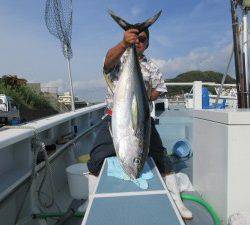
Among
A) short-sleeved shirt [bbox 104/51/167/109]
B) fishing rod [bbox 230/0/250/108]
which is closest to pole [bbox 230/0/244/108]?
fishing rod [bbox 230/0/250/108]

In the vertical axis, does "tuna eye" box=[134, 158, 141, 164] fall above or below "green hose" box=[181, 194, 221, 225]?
above

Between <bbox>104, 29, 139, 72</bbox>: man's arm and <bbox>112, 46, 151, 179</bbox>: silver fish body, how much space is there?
0.35 ft

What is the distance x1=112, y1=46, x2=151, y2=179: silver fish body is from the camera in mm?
2234

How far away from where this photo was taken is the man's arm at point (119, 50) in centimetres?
237

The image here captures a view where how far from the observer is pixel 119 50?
2.62 meters

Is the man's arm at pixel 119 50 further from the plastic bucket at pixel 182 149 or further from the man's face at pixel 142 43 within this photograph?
the plastic bucket at pixel 182 149

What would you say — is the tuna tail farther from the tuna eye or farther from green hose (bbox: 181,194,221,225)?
green hose (bbox: 181,194,221,225)

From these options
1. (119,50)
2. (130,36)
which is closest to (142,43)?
(119,50)

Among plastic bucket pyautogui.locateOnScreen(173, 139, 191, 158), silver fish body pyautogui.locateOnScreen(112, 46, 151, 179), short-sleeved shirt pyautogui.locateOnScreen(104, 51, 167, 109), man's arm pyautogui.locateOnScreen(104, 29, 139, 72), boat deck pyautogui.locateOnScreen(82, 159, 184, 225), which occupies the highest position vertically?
man's arm pyautogui.locateOnScreen(104, 29, 139, 72)

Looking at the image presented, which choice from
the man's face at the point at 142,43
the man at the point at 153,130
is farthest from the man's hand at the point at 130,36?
the man's face at the point at 142,43

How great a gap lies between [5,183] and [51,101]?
24.3m

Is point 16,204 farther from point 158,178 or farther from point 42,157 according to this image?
point 158,178

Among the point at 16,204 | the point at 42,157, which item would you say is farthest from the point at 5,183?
the point at 42,157

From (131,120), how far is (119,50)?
0.60m
